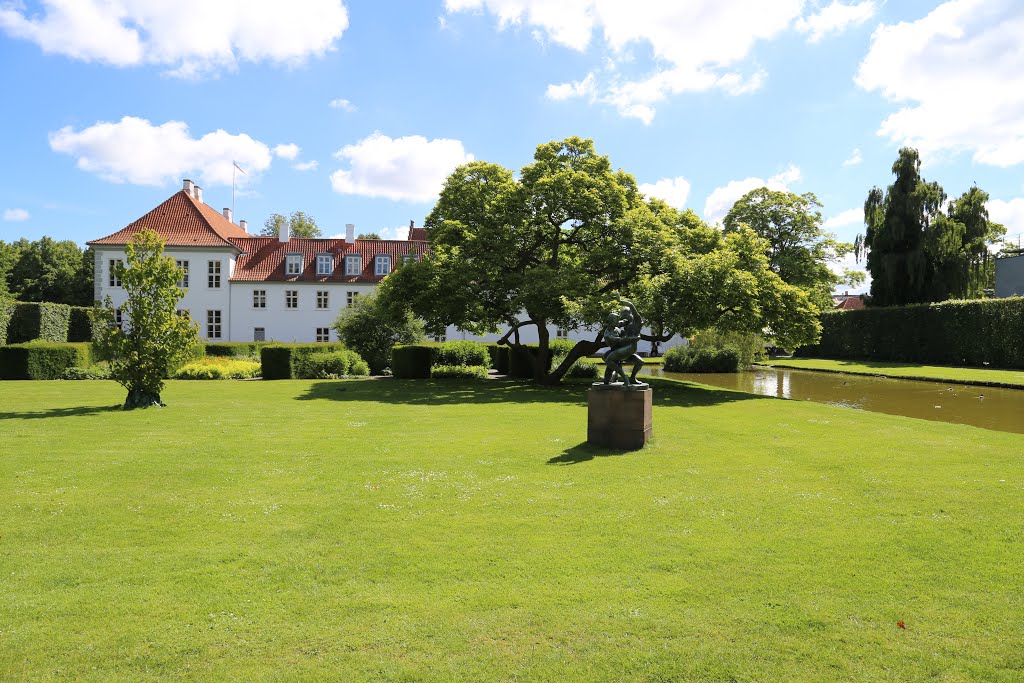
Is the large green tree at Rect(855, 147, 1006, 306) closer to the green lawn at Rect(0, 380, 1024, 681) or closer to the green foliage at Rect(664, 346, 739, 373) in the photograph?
the green foliage at Rect(664, 346, 739, 373)

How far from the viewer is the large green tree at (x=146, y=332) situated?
53.1 ft

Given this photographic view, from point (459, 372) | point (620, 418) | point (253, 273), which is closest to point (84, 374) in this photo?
point (459, 372)

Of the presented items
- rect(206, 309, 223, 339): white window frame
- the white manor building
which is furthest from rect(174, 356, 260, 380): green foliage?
rect(206, 309, 223, 339): white window frame

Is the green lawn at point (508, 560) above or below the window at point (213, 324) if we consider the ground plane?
below

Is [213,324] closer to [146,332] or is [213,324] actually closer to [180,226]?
[180,226]

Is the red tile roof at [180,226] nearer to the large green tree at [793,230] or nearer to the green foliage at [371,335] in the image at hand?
the green foliage at [371,335]

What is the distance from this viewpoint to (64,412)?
1498 cm

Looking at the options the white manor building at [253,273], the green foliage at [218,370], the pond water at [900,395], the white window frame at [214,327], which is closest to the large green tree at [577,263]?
the pond water at [900,395]

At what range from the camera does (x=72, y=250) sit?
67.7 m

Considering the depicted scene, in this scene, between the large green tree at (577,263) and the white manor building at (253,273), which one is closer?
the large green tree at (577,263)

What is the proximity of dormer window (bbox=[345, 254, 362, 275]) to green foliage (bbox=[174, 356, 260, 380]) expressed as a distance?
22349 mm

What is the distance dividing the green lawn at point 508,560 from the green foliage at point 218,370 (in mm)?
16286

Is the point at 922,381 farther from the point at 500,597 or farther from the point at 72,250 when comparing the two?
the point at 72,250

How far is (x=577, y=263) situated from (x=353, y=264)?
99.5 ft
